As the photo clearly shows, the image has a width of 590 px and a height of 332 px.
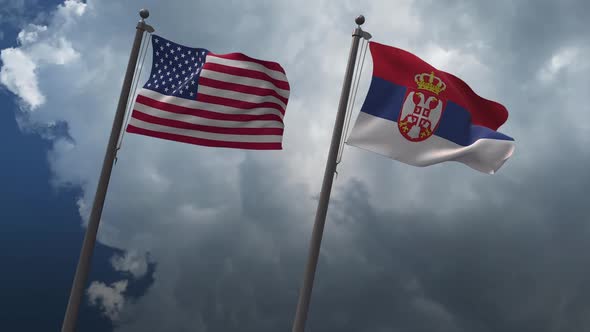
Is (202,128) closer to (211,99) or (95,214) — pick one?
(211,99)

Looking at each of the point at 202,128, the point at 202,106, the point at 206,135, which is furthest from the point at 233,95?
the point at 206,135

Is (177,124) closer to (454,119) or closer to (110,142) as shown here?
(110,142)

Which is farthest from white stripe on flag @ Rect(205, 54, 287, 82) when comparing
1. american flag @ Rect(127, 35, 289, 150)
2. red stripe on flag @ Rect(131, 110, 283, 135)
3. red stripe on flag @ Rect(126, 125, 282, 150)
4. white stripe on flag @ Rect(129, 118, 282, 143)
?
red stripe on flag @ Rect(126, 125, 282, 150)

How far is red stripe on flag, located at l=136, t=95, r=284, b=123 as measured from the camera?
20953 mm

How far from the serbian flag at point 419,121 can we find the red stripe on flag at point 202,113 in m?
3.01

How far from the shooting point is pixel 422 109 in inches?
810

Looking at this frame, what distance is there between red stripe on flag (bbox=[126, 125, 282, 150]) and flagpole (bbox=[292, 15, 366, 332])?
2375 mm

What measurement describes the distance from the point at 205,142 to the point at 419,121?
21.0ft

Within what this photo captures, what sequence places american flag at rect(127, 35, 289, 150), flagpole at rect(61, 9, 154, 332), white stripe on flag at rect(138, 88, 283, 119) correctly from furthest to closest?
white stripe on flag at rect(138, 88, 283, 119)
american flag at rect(127, 35, 289, 150)
flagpole at rect(61, 9, 154, 332)

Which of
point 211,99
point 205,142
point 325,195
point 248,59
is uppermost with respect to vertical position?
point 248,59

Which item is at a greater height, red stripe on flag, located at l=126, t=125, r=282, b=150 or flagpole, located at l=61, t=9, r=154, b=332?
red stripe on flag, located at l=126, t=125, r=282, b=150

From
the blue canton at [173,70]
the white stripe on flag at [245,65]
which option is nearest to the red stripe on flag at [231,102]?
the blue canton at [173,70]

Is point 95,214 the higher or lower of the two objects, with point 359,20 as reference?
lower

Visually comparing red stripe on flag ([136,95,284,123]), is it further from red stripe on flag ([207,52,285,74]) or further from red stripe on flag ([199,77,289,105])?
red stripe on flag ([207,52,285,74])
